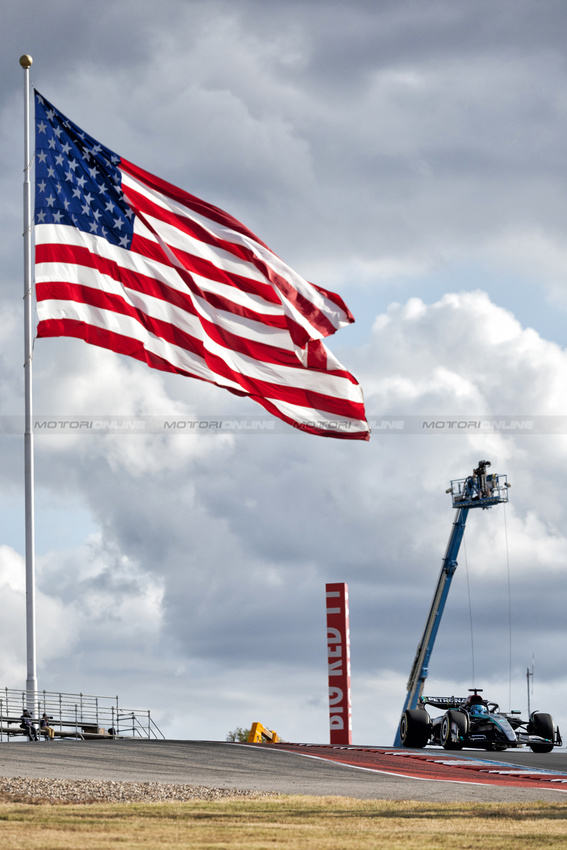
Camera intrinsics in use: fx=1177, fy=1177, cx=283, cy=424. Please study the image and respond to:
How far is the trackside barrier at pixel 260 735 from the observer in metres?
31.4

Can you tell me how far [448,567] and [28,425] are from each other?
95.6 feet

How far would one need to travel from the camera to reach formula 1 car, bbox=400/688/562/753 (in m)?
30.7

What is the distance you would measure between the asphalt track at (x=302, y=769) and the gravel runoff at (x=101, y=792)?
0.78 m

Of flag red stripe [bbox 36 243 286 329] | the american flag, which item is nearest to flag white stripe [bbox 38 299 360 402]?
the american flag

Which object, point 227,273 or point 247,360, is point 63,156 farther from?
point 247,360

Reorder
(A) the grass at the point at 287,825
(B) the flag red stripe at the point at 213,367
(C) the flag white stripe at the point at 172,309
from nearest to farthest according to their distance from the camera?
(A) the grass at the point at 287,825
(B) the flag red stripe at the point at 213,367
(C) the flag white stripe at the point at 172,309

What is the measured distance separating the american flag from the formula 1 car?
12.6m

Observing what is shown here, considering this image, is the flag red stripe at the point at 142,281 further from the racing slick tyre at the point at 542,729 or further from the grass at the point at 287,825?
the racing slick tyre at the point at 542,729

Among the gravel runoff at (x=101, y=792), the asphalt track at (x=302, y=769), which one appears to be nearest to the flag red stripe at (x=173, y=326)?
the asphalt track at (x=302, y=769)

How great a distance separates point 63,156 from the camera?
22375 mm

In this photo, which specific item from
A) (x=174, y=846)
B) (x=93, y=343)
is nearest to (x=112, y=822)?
(x=174, y=846)

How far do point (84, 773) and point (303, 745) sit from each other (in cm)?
1026

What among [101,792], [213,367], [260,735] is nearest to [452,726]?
[260,735]

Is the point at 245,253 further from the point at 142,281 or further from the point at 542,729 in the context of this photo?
the point at 542,729
